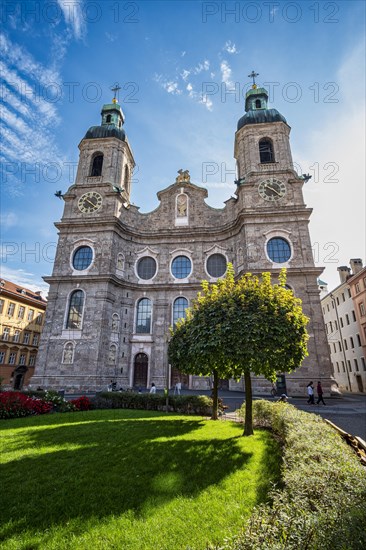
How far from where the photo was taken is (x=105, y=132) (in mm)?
34844

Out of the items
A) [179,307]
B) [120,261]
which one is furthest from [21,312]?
[179,307]

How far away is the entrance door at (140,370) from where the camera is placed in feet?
91.9

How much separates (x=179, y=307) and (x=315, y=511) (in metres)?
26.8

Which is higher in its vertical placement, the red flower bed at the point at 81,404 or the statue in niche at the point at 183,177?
the statue in niche at the point at 183,177

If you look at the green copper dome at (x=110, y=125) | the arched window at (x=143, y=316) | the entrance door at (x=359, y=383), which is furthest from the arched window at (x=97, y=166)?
the entrance door at (x=359, y=383)

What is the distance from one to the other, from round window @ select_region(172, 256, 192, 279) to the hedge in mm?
26118

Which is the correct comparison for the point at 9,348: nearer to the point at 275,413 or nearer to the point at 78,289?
the point at 78,289

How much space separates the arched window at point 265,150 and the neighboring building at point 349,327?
56.2 ft

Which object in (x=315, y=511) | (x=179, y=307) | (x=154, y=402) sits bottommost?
(x=154, y=402)

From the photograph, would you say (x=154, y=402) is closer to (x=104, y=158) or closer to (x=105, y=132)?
(x=104, y=158)

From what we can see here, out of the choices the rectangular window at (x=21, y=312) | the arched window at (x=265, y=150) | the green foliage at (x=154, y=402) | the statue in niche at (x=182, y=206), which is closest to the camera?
the green foliage at (x=154, y=402)

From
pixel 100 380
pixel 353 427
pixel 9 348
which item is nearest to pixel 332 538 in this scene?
pixel 353 427

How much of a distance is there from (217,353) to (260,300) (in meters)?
2.44

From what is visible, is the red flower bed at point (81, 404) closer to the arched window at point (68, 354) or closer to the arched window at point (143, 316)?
the arched window at point (68, 354)
